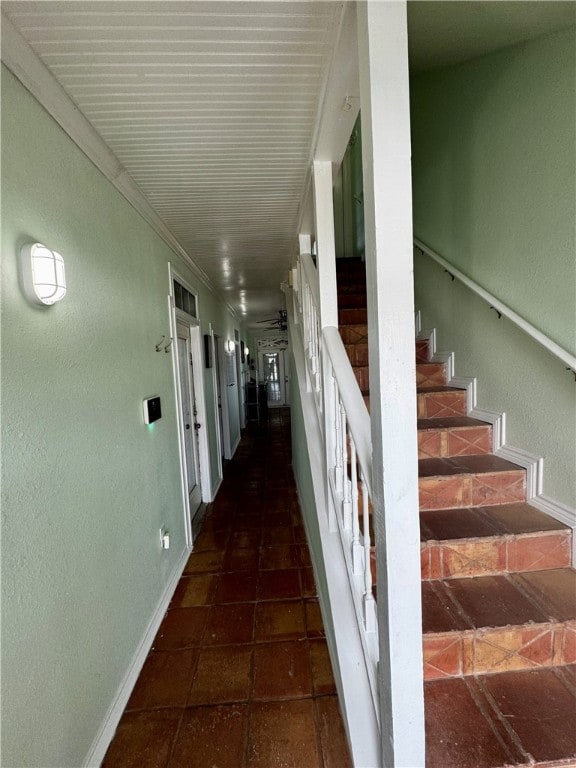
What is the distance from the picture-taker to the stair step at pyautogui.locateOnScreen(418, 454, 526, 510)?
158 centimetres

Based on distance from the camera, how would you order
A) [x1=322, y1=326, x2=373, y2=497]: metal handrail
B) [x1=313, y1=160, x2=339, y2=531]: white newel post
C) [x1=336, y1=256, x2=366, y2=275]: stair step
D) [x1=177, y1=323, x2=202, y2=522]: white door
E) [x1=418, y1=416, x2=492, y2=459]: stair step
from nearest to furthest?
[x1=322, y1=326, x2=373, y2=497]: metal handrail < [x1=313, y1=160, x2=339, y2=531]: white newel post < [x1=418, y1=416, x2=492, y2=459]: stair step < [x1=177, y1=323, x2=202, y2=522]: white door < [x1=336, y1=256, x2=366, y2=275]: stair step

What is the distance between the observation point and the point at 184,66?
3.72 feet

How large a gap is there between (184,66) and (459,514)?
2.07 meters

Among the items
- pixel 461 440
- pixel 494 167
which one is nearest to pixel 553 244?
pixel 494 167

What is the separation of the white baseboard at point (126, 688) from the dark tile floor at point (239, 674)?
32 millimetres

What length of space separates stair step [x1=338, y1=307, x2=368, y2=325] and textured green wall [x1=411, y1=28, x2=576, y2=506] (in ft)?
2.21

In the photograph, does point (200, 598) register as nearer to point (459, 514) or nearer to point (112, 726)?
point (112, 726)

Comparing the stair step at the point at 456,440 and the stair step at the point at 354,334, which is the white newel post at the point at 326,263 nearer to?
the stair step at the point at 456,440

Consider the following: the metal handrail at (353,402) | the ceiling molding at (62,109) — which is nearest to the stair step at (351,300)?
the metal handrail at (353,402)

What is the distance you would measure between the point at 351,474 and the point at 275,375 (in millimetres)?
9946

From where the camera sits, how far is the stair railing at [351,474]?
111cm

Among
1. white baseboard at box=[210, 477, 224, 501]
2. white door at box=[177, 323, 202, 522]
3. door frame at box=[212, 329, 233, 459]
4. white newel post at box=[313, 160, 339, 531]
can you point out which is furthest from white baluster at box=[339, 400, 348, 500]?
door frame at box=[212, 329, 233, 459]

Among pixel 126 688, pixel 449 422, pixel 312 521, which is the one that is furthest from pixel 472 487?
pixel 126 688

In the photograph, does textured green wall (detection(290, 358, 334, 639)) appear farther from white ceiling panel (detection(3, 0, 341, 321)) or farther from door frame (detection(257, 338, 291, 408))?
door frame (detection(257, 338, 291, 408))
